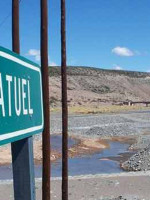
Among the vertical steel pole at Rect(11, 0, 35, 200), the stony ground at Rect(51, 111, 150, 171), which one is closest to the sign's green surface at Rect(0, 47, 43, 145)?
the vertical steel pole at Rect(11, 0, 35, 200)

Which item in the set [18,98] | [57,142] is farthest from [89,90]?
[18,98]

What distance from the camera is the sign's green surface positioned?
279 cm

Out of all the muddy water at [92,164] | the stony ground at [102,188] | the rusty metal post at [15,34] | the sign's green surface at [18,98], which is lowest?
the muddy water at [92,164]

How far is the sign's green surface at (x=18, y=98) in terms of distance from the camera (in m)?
2.79

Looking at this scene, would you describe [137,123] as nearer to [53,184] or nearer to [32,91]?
[53,184]

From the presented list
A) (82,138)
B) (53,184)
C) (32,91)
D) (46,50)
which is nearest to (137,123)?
→ (82,138)

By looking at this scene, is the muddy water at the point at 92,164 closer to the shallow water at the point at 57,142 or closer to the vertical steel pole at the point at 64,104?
the shallow water at the point at 57,142

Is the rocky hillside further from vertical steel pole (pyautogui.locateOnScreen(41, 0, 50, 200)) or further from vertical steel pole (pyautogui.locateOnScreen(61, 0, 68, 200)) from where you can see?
vertical steel pole (pyautogui.locateOnScreen(41, 0, 50, 200))

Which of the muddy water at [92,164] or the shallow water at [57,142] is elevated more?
the shallow water at [57,142]

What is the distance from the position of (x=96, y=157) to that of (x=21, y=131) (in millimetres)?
34318

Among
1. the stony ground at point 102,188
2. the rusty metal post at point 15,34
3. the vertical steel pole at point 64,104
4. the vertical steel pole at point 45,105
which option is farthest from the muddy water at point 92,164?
the rusty metal post at point 15,34

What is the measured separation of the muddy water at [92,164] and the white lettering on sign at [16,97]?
23670mm

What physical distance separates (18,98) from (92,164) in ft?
98.7

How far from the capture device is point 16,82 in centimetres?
301
